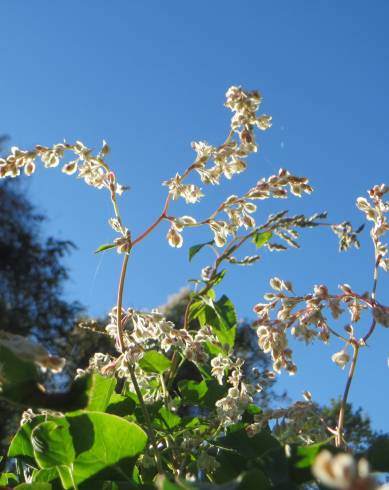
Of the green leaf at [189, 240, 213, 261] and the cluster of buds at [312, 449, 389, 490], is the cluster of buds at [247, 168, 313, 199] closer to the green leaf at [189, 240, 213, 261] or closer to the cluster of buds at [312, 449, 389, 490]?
the green leaf at [189, 240, 213, 261]

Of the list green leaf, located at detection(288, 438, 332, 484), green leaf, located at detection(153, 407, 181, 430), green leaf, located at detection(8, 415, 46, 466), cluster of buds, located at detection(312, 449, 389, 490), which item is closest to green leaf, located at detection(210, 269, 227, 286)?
green leaf, located at detection(153, 407, 181, 430)

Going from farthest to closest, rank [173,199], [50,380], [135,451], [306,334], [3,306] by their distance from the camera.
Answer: [3,306] < [50,380] < [173,199] < [306,334] < [135,451]

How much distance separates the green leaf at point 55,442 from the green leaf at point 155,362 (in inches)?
17.0

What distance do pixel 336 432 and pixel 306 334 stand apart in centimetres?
12

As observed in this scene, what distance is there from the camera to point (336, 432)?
2.17 ft

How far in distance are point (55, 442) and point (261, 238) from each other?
18.3 inches

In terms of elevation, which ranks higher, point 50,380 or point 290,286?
point 50,380

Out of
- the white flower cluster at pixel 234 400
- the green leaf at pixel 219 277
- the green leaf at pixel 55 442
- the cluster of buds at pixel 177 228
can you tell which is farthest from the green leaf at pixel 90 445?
the green leaf at pixel 219 277

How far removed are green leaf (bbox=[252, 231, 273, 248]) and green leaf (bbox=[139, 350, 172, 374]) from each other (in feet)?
0.77

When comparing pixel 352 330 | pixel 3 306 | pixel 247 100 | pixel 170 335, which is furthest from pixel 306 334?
pixel 3 306

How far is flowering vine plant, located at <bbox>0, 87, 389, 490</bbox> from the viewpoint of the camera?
565 millimetres

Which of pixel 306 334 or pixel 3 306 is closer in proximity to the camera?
pixel 306 334

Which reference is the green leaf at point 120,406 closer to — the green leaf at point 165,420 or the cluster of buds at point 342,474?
Result: the green leaf at point 165,420

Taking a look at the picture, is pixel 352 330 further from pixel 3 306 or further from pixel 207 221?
pixel 3 306
